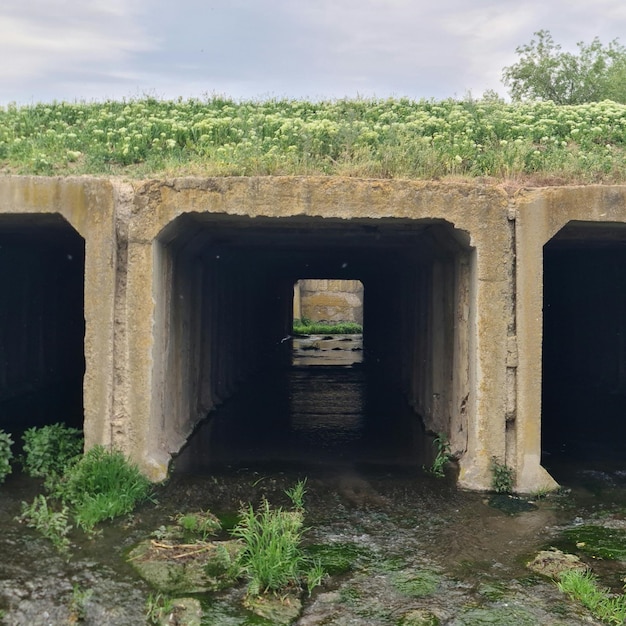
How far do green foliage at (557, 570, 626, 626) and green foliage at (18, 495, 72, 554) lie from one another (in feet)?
12.6

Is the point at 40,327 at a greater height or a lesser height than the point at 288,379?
greater

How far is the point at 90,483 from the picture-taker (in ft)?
22.1

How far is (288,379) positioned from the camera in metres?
16.8

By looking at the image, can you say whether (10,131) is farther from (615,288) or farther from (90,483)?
(615,288)

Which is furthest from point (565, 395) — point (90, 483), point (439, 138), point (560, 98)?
point (560, 98)

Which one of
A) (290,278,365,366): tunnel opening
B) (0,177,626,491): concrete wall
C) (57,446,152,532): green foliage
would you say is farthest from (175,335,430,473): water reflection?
(290,278,365,366): tunnel opening

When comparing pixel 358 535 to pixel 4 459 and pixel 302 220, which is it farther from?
pixel 4 459

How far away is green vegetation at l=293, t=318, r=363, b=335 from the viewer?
34.5 m

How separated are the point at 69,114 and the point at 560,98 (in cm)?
2964

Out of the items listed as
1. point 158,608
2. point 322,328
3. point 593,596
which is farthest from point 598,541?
point 322,328

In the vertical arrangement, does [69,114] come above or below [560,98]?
below

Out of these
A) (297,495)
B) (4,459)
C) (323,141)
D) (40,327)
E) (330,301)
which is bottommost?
(297,495)

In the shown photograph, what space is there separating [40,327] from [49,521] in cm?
795

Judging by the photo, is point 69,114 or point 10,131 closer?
point 10,131
